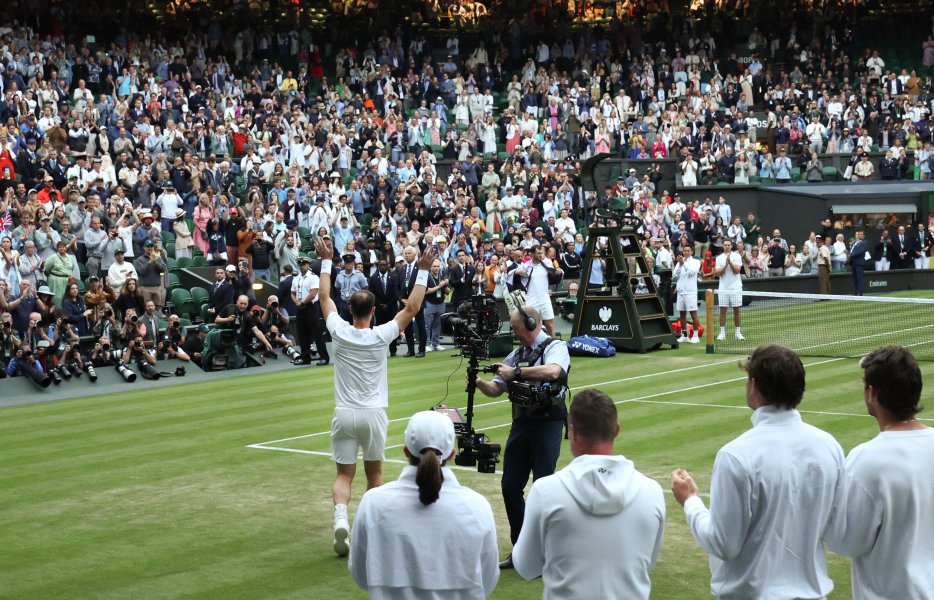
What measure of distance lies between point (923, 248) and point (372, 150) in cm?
1785

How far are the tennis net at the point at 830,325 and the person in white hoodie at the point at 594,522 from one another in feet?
58.4

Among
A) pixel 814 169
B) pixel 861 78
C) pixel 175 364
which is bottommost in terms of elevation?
pixel 175 364

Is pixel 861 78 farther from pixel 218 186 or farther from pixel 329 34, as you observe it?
pixel 218 186

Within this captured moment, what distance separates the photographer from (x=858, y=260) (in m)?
35.4

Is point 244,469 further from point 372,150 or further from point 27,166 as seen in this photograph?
point 372,150

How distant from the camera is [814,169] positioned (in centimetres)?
4125

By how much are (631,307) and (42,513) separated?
566 inches

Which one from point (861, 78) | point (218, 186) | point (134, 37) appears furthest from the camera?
point (861, 78)

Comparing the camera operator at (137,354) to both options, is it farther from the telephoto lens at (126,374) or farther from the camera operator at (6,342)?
the camera operator at (6,342)

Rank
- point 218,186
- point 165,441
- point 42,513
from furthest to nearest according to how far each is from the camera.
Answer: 1. point 218,186
2. point 165,441
3. point 42,513

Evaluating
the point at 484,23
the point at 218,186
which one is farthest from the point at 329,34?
the point at 218,186

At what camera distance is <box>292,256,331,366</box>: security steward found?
2359 centimetres

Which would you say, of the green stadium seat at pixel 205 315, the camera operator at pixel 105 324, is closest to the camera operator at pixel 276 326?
the green stadium seat at pixel 205 315

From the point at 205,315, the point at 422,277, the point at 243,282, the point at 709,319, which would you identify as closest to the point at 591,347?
the point at 709,319
